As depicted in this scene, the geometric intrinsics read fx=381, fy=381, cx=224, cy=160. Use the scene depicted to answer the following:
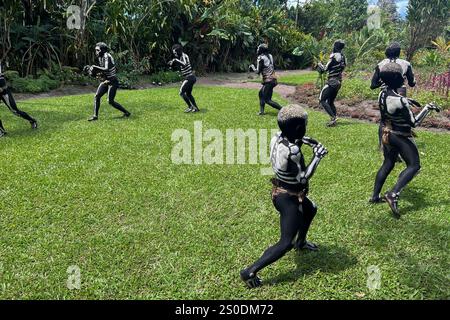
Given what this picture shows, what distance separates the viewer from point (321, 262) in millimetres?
4262

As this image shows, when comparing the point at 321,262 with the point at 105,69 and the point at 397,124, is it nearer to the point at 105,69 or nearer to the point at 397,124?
the point at 397,124

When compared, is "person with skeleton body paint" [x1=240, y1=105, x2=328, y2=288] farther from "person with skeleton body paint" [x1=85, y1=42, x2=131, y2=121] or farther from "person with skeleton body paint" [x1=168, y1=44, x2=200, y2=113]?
"person with skeleton body paint" [x1=168, y1=44, x2=200, y2=113]

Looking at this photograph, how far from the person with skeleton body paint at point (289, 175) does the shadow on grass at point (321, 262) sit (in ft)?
1.17

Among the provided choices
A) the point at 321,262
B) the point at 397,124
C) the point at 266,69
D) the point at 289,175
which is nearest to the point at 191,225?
the point at 321,262

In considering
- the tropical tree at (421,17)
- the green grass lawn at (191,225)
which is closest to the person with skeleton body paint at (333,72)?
the green grass lawn at (191,225)

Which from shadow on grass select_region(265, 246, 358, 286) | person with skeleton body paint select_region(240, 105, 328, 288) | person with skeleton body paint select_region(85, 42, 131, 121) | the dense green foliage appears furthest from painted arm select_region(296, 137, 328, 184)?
the dense green foliage

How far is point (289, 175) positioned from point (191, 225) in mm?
1921

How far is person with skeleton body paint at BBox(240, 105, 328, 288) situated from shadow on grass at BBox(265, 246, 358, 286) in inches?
14.1

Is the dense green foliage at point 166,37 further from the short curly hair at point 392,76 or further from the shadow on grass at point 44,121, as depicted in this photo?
the short curly hair at point 392,76

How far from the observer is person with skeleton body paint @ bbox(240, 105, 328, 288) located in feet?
11.8

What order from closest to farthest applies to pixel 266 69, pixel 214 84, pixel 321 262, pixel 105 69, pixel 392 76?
pixel 321 262 → pixel 392 76 → pixel 105 69 → pixel 266 69 → pixel 214 84

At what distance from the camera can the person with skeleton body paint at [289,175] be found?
3.60 m
